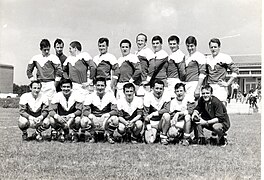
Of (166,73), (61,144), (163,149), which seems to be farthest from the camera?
(166,73)

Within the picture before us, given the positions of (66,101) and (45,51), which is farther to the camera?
(45,51)

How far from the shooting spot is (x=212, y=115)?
13.4ft

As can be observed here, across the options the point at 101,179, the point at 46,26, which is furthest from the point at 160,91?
the point at 101,179

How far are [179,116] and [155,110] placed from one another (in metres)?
0.25

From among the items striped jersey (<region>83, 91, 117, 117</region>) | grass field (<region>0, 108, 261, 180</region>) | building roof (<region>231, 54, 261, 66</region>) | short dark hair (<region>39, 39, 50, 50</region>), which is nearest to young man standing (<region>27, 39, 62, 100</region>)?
short dark hair (<region>39, 39, 50, 50</region>)

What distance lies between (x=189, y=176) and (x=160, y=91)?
1.46m

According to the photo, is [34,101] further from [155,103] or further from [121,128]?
[155,103]

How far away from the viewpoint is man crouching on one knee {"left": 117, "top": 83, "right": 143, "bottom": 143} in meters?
4.15

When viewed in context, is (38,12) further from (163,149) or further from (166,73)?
(163,149)

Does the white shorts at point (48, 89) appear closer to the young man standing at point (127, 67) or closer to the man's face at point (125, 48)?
the young man standing at point (127, 67)

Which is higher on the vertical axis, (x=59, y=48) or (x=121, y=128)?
(x=59, y=48)

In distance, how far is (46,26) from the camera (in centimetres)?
419

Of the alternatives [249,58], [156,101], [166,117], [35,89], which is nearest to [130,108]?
[156,101]

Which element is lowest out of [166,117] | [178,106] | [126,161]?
[126,161]
